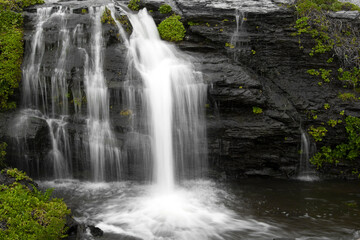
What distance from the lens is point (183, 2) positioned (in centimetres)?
1382

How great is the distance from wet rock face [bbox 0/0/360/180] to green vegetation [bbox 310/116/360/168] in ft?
1.00

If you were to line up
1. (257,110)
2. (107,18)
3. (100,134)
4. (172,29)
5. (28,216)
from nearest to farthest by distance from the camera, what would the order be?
(28,216), (100,134), (257,110), (107,18), (172,29)

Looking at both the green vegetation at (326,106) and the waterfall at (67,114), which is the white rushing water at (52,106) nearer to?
the waterfall at (67,114)

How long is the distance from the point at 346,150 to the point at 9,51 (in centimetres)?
1321

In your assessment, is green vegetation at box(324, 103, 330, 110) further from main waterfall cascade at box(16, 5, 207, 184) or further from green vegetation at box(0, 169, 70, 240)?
green vegetation at box(0, 169, 70, 240)

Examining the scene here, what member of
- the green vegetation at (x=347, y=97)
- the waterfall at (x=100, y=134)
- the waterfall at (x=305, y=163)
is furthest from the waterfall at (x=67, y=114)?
the green vegetation at (x=347, y=97)

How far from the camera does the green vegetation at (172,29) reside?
12617 millimetres

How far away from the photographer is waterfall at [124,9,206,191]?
1082 cm

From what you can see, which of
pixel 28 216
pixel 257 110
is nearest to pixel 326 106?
pixel 257 110

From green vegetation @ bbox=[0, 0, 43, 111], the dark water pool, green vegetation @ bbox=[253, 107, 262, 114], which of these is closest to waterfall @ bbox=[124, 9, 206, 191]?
the dark water pool

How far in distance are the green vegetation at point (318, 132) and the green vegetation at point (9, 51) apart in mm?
11081

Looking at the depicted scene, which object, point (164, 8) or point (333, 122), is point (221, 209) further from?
point (164, 8)

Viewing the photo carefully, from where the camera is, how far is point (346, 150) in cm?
1148

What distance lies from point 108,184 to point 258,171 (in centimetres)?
565
